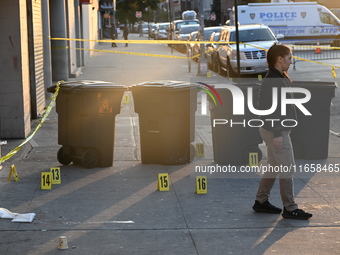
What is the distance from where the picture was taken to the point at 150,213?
7977 mm

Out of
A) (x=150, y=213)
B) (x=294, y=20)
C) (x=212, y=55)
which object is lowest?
(x=150, y=213)

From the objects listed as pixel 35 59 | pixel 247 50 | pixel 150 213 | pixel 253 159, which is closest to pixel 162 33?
pixel 247 50

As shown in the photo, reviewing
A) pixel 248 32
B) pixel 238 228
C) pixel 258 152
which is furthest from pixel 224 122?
pixel 248 32

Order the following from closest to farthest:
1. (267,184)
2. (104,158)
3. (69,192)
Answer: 1. (267,184)
2. (69,192)
3. (104,158)

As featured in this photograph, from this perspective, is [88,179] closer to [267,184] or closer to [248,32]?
[267,184]

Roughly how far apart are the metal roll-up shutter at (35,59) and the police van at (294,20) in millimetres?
26217

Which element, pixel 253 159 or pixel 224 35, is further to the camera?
pixel 224 35

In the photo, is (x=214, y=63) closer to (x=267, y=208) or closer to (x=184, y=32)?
(x=184, y=32)

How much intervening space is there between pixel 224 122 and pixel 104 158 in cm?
174

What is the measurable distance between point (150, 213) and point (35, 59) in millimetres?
8286

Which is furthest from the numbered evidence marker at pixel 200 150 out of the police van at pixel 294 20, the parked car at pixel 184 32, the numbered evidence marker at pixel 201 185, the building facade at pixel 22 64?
the parked car at pixel 184 32

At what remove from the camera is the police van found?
41.3 meters

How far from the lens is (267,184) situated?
7.98 meters

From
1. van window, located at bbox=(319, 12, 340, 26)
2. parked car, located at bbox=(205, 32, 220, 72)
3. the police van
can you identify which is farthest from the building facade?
van window, located at bbox=(319, 12, 340, 26)
